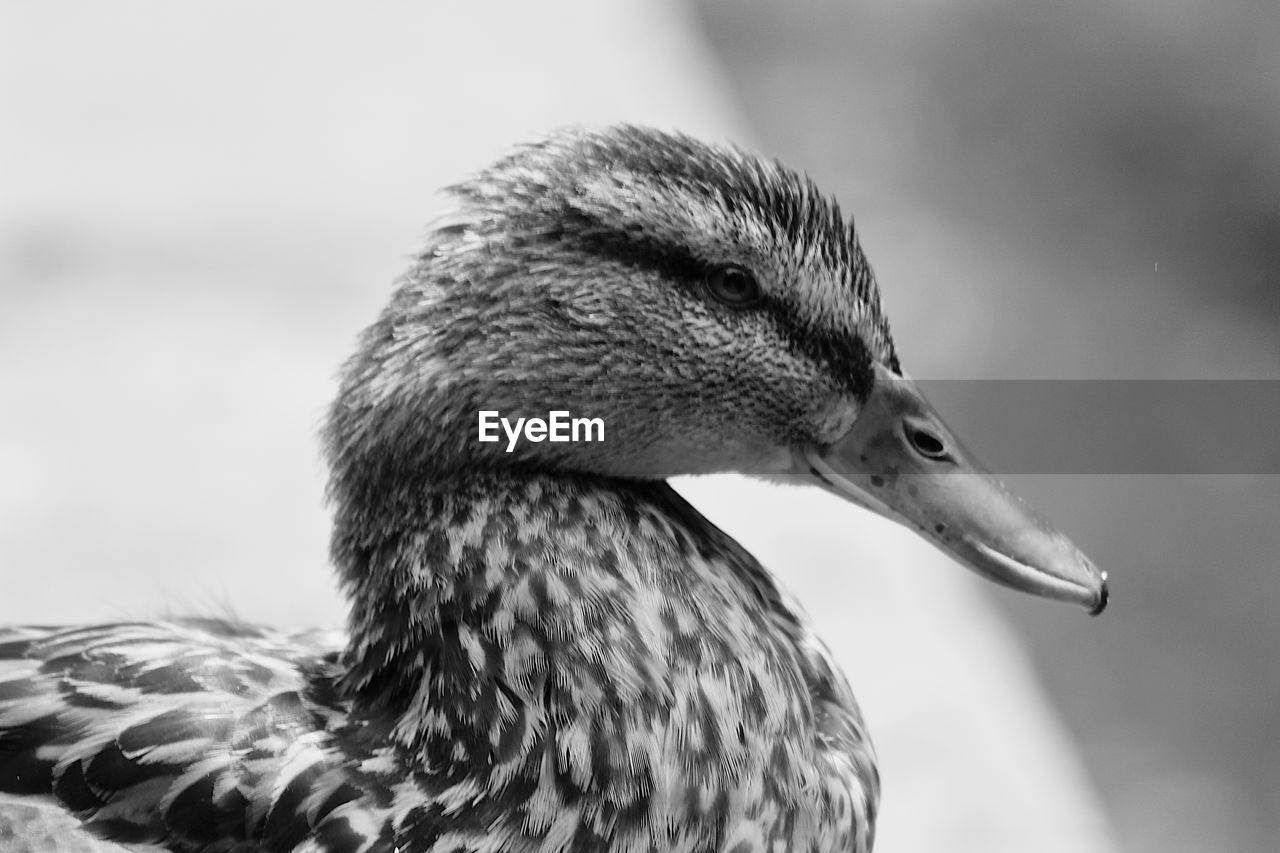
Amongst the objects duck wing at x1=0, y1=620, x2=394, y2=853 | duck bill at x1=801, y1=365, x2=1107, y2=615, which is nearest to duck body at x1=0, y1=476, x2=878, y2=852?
duck wing at x1=0, y1=620, x2=394, y2=853

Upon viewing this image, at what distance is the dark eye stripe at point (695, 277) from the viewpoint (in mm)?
1242

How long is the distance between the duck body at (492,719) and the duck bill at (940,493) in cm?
17

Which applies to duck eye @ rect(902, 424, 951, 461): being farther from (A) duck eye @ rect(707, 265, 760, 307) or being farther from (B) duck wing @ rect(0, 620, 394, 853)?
(B) duck wing @ rect(0, 620, 394, 853)

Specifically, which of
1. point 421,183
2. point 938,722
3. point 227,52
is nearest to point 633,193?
point 938,722

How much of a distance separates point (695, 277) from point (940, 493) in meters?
0.32

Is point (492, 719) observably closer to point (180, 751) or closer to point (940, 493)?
point (180, 751)

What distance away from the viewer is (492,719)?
1225mm

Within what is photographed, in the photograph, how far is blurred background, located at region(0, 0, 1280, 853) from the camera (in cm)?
258

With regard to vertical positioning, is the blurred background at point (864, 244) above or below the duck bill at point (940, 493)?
above

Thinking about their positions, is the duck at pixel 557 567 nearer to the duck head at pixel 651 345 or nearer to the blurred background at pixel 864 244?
the duck head at pixel 651 345

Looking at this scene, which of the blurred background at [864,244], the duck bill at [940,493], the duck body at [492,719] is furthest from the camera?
the blurred background at [864,244]

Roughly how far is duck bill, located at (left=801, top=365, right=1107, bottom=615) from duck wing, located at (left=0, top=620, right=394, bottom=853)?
518mm

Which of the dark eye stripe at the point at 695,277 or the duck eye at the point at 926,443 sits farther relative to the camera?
the duck eye at the point at 926,443

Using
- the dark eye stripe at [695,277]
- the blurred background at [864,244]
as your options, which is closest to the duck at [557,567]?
the dark eye stripe at [695,277]
